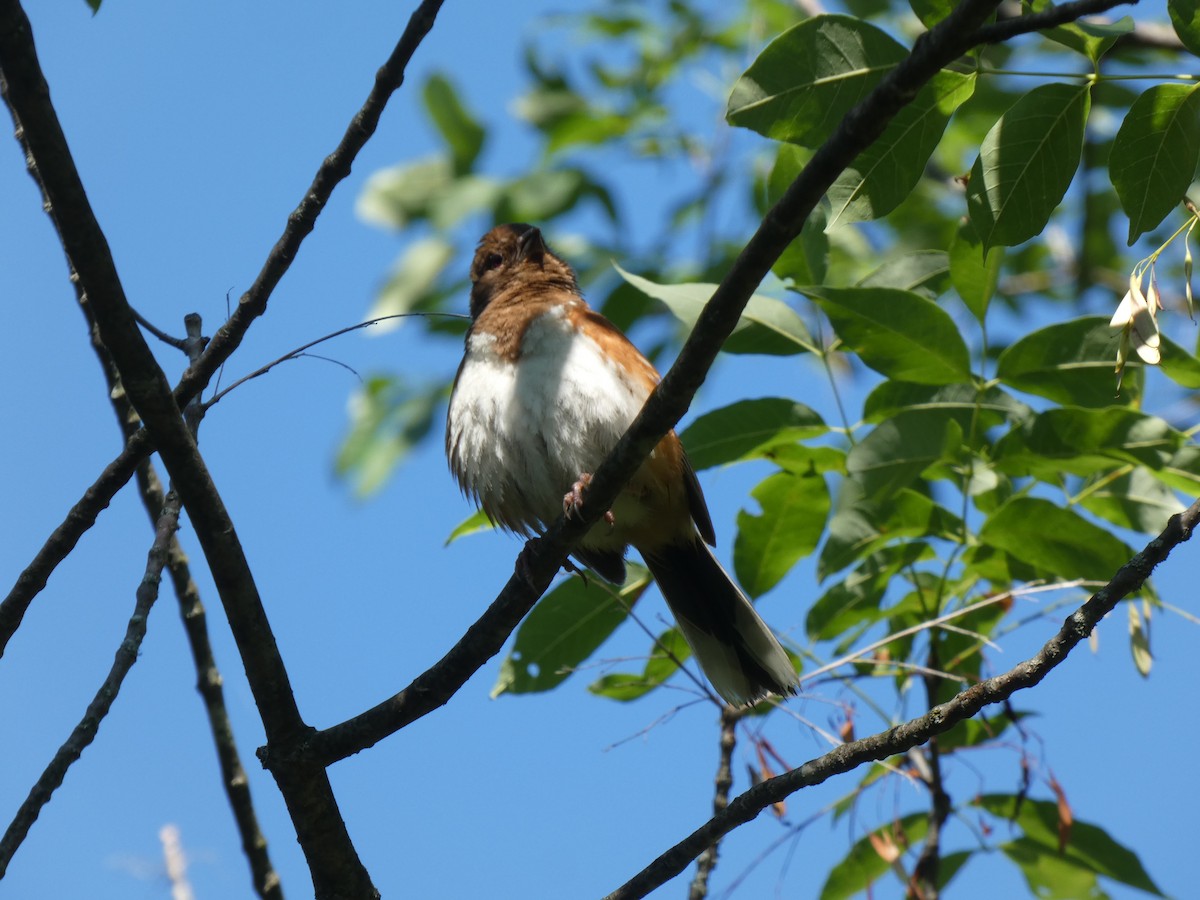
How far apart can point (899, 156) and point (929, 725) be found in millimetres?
1135

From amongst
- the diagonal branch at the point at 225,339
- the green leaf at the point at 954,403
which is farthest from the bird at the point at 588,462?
the diagonal branch at the point at 225,339

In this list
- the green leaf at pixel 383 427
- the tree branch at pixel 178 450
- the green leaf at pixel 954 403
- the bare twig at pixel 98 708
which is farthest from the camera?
the green leaf at pixel 383 427

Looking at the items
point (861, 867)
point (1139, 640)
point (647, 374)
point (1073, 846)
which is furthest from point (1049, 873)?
point (647, 374)

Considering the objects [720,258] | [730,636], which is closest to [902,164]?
[730,636]

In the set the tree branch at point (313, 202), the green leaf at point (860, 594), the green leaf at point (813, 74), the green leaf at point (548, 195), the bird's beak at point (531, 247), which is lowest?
the green leaf at point (860, 594)

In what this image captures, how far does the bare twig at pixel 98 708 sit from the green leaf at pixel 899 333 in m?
1.82

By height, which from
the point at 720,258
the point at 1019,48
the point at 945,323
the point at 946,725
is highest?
the point at 1019,48

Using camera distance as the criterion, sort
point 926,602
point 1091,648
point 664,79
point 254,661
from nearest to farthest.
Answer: point 254,661 < point 1091,648 < point 926,602 < point 664,79

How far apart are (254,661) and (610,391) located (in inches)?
64.1

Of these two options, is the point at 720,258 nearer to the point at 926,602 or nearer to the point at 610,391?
the point at 610,391

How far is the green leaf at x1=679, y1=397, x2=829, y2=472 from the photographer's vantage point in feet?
11.5

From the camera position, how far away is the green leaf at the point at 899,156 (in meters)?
2.47

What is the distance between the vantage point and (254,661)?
2.78m

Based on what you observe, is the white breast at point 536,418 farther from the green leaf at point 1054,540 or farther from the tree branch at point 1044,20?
the tree branch at point 1044,20
